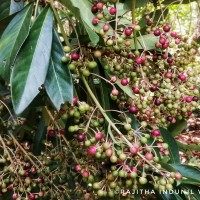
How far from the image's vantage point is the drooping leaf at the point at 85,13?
35.7 inches

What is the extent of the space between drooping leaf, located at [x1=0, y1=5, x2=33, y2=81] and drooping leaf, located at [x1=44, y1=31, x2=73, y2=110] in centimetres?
10

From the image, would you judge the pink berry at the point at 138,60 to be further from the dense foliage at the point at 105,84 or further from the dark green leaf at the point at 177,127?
the dark green leaf at the point at 177,127

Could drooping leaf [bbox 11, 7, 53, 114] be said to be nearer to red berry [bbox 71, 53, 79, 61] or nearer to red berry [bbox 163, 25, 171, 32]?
red berry [bbox 71, 53, 79, 61]

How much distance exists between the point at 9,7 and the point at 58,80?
0.34 m

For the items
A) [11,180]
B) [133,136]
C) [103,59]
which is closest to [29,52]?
[103,59]

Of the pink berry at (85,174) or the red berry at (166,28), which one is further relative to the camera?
the red berry at (166,28)

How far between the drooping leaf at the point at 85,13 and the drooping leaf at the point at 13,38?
0.15 metres

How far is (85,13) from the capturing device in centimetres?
101

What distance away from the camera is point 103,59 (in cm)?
106

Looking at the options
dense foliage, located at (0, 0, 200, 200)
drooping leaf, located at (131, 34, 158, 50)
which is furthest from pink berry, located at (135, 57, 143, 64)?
drooping leaf, located at (131, 34, 158, 50)

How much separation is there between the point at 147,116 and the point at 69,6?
43 cm

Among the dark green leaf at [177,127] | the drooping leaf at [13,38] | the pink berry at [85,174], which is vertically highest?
the drooping leaf at [13,38]

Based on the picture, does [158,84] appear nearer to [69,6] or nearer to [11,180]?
[69,6]

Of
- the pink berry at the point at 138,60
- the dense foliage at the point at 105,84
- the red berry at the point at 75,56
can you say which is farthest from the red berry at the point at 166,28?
the red berry at the point at 75,56
